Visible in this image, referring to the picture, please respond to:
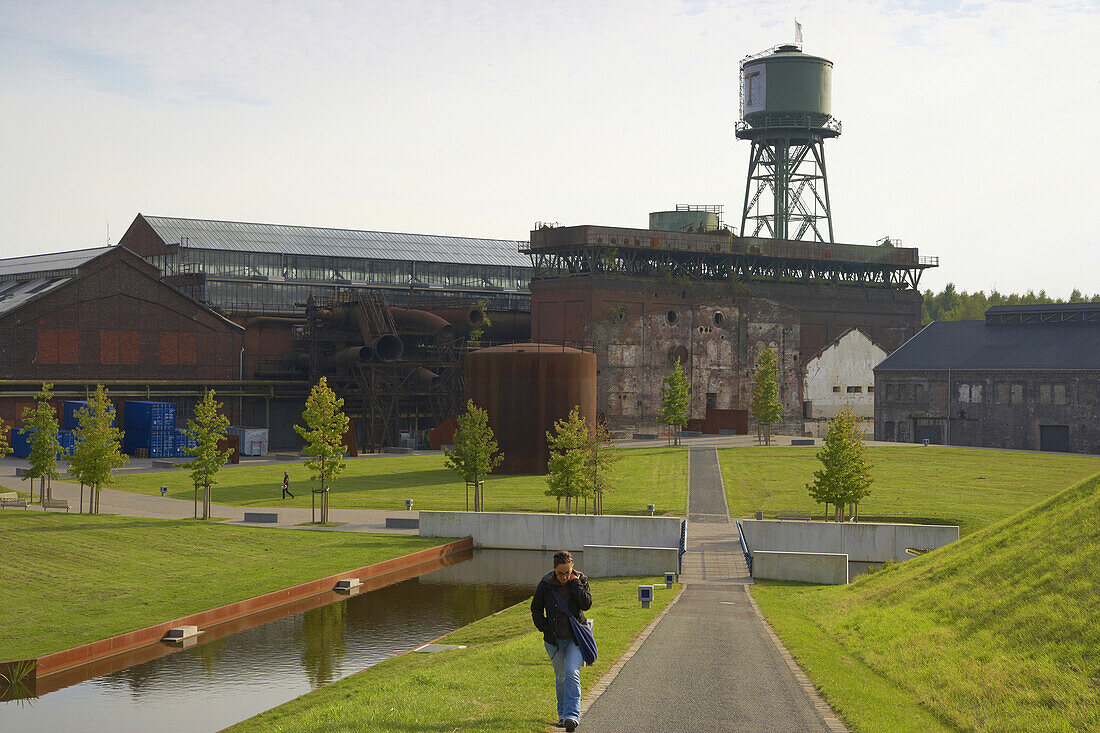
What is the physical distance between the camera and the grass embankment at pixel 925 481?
4056 cm

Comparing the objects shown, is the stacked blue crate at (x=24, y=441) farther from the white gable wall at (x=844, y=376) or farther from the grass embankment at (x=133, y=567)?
the white gable wall at (x=844, y=376)

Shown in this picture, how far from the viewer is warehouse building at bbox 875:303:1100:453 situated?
68.3 m

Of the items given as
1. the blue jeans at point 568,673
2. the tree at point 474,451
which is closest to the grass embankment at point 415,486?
the tree at point 474,451

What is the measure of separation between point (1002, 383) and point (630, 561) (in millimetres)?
50553

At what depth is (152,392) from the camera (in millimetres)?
67438

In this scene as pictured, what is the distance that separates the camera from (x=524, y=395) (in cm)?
5572

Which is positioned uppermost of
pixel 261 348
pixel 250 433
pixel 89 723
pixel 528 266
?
pixel 528 266

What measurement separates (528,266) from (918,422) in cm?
4015

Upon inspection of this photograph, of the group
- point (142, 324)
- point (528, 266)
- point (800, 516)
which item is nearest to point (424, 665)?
point (800, 516)

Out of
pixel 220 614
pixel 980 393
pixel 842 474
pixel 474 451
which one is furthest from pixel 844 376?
pixel 220 614

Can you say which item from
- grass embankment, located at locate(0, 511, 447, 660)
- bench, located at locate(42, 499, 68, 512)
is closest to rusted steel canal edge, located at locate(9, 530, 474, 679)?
grass embankment, located at locate(0, 511, 447, 660)

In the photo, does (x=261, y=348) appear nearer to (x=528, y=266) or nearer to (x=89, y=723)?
(x=528, y=266)

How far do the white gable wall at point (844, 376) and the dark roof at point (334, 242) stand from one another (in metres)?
29.7

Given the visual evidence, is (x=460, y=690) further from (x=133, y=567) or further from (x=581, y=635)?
(x=133, y=567)
